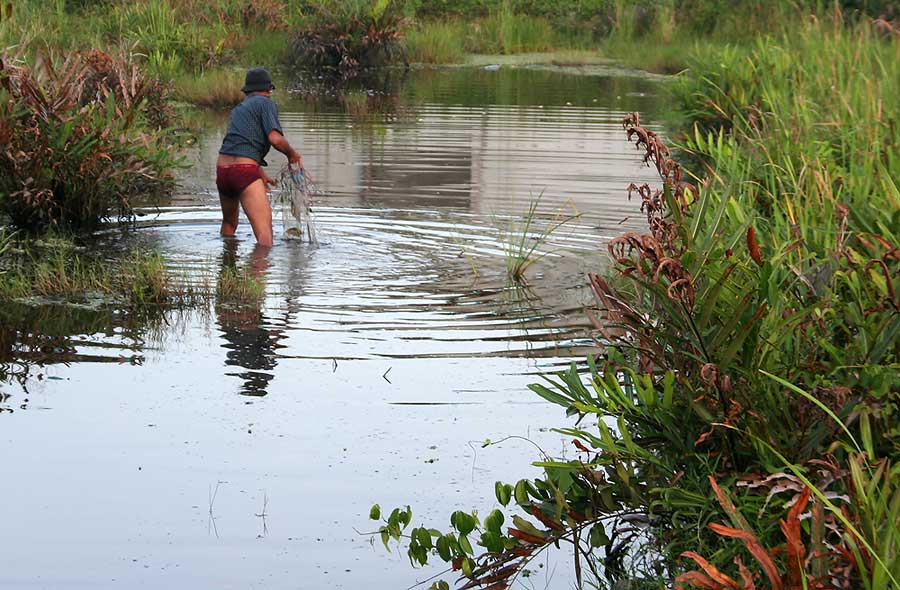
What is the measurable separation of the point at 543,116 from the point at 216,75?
245 inches

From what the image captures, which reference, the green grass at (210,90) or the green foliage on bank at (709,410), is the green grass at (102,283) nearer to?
the green foliage on bank at (709,410)

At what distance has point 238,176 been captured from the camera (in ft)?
→ 39.3

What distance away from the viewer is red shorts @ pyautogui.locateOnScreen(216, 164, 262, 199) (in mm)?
11984

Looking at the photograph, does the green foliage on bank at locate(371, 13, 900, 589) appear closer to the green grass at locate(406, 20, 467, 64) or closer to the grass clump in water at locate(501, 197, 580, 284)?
the grass clump in water at locate(501, 197, 580, 284)

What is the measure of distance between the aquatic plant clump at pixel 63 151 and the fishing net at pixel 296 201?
3.70 ft

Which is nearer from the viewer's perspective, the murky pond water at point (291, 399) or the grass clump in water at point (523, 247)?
the murky pond water at point (291, 399)

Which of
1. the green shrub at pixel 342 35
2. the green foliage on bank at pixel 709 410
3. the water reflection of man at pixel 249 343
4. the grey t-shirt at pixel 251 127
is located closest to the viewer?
the green foliage on bank at pixel 709 410

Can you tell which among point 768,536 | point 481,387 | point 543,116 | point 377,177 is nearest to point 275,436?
point 481,387

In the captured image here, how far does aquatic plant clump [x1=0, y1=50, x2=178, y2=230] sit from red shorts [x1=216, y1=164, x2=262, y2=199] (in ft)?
2.22

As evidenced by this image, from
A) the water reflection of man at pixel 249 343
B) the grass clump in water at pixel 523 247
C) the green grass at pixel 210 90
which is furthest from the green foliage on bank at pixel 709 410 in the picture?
the green grass at pixel 210 90

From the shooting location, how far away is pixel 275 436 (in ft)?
22.0

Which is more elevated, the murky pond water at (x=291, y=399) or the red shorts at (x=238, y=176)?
the red shorts at (x=238, y=176)

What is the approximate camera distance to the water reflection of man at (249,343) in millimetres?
7676

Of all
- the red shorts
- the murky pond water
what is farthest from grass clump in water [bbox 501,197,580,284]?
the red shorts
